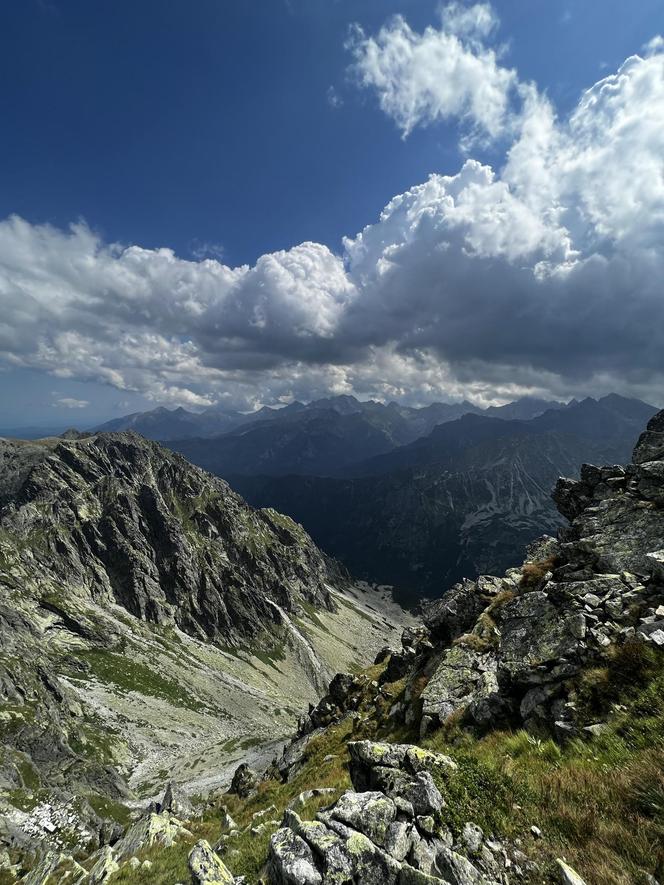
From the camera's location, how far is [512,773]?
11.2m

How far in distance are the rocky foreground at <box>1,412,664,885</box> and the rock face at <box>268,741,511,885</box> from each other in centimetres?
3

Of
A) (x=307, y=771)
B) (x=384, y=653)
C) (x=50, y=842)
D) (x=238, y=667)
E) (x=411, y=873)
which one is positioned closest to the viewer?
(x=411, y=873)

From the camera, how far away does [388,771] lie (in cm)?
1125

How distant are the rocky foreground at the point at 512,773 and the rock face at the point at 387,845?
0.10ft

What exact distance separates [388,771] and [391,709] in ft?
68.8

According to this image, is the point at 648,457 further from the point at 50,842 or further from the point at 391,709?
the point at 50,842

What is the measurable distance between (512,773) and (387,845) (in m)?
4.73

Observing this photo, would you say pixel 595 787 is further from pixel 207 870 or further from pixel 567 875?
pixel 207 870

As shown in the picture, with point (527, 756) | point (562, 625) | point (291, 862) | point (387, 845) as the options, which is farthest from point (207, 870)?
point (562, 625)

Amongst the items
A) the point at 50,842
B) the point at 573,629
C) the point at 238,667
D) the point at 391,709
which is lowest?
the point at 238,667

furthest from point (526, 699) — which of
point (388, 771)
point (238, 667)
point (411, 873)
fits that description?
point (238, 667)

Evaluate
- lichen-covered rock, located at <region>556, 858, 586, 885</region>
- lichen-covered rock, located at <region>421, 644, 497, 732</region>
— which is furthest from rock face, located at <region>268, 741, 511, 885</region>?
lichen-covered rock, located at <region>421, 644, 497, 732</region>

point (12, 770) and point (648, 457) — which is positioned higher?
point (648, 457)

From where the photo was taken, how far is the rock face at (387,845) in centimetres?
788
